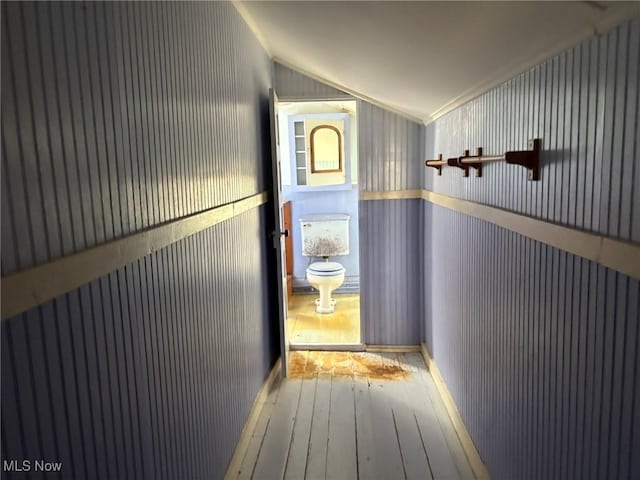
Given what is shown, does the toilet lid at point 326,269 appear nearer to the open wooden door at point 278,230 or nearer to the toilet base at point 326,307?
the toilet base at point 326,307

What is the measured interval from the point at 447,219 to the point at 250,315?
120cm

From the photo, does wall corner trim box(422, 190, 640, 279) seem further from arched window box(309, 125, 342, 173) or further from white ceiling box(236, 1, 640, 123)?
arched window box(309, 125, 342, 173)

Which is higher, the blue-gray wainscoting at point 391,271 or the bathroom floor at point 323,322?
the blue-gray wainscoting at point 391,271

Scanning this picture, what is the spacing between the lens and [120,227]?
1.16 meters

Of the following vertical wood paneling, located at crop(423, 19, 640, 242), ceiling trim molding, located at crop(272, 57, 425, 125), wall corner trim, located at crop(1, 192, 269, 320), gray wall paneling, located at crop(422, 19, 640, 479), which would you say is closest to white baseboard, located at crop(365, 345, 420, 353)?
gray wall paneling, located at crop(422, 19, 640, 479)

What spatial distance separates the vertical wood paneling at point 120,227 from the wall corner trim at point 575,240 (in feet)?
3.56

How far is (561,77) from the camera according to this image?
1.28 m

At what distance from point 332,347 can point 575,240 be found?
271 cm

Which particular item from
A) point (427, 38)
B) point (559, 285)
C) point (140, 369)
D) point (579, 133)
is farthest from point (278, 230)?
point (579, 133)

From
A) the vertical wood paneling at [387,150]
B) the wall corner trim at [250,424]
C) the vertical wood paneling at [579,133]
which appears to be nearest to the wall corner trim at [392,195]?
the vertical wood paneling at [387,150]

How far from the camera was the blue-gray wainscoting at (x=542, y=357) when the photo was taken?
1.04 m

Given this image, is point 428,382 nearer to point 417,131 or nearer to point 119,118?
point 417,131

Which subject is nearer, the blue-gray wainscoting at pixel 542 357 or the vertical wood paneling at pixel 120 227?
the vertical wood paneling at pixel 120 227

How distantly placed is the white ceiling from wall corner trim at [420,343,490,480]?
5.09 ft
